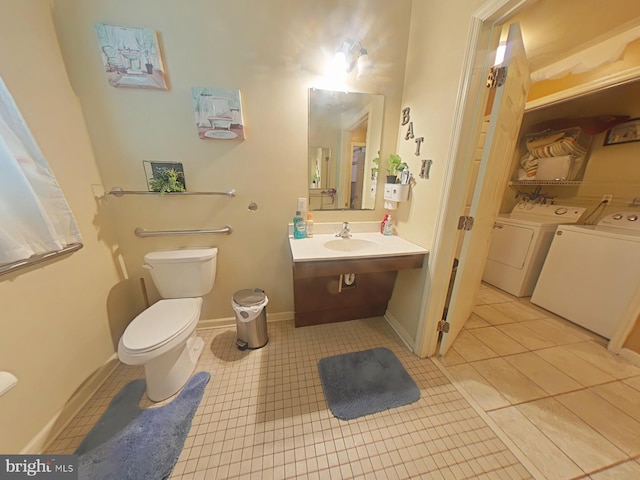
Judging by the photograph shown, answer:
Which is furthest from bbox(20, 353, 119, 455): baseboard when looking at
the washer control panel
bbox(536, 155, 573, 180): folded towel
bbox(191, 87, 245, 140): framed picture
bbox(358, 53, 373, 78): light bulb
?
bbox(536, 155, 573, 180): folded towel

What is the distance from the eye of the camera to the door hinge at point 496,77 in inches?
42.3

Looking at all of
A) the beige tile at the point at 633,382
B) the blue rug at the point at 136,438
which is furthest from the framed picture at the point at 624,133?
the blue rug at the point at 136,438

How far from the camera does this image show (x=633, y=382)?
4.36ft

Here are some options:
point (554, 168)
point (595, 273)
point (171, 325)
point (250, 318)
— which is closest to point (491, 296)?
point (595, 273)

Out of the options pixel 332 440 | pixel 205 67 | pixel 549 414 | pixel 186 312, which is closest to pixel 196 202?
pixel 186 312

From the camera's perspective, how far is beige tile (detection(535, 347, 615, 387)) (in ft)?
4.45

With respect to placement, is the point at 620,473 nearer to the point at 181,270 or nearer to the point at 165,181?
the point at 181,270

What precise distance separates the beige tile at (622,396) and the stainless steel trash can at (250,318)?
7.31ft

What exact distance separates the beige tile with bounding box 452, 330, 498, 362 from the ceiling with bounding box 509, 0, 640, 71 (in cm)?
212

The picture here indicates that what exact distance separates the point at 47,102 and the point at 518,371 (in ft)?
10.9

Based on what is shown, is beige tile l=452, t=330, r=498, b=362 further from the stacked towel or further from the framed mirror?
the stacked towel

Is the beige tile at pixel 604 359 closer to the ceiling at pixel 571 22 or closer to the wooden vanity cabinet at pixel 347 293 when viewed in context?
the wooden vanity cabinet at pixel 347 293

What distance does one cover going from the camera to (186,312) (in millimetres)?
1325

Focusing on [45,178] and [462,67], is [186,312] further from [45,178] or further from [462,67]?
[462,67]
